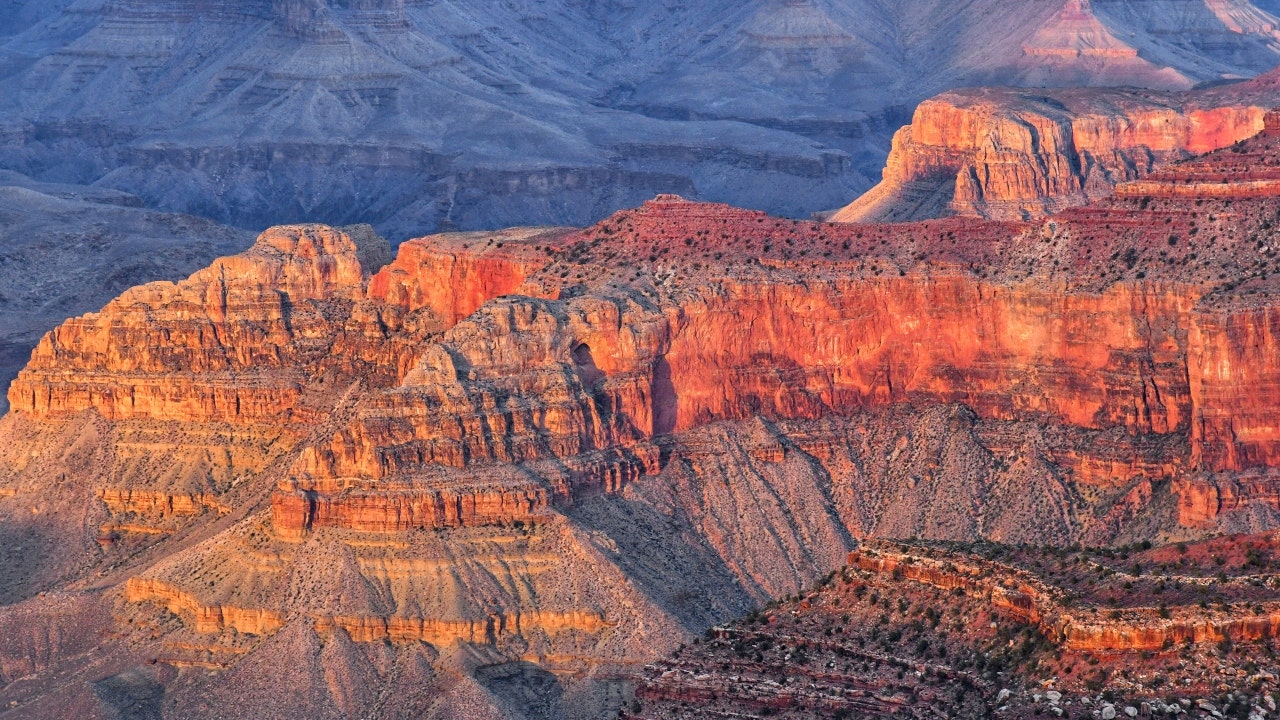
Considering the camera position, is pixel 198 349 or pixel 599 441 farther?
pixel 198 349

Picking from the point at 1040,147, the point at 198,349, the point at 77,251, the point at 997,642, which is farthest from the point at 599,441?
the point at 77,251

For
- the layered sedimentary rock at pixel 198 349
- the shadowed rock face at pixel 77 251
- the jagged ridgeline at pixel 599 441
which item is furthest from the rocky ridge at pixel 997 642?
the shadowed rock face at pixel 77 251

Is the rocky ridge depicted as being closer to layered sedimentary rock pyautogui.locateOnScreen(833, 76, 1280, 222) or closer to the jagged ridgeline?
the jagged ridgeline

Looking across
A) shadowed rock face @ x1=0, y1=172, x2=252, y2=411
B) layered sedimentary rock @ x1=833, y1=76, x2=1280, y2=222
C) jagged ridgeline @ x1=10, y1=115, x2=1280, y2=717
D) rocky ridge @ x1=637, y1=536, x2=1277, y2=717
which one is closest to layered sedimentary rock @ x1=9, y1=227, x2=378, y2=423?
jagged ridgeline @ x1=10, y1=115, x2=1280, y2=717

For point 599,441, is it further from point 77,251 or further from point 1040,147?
point 77,251

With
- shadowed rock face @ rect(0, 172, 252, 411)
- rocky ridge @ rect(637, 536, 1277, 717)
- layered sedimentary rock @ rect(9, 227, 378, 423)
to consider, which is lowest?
rocky ridge @ rect(637, 536, 1277, 717)
